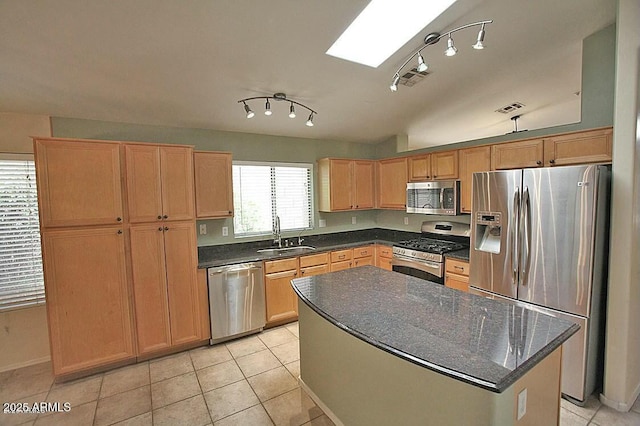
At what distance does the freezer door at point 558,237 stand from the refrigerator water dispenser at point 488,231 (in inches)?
9.0

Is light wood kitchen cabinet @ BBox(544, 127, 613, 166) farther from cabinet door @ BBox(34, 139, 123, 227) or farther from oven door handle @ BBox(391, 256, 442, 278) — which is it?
cabinet door @ BBox(34, 139, 123, 227)

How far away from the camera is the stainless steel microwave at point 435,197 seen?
3642mm

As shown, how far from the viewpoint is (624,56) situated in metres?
2.01

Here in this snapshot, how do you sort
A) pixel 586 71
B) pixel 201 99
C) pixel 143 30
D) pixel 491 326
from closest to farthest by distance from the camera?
pixel 491 326
pixel 143 30
pixel 586 71
pixel 201 99

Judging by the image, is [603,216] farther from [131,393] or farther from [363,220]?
[131,393]

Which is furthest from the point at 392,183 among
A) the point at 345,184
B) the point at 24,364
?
the point at 24,364

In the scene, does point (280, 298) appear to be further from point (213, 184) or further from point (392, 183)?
point (392, 183)

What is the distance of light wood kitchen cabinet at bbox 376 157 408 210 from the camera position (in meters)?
4.32

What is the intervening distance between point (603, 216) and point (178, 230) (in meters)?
3.64

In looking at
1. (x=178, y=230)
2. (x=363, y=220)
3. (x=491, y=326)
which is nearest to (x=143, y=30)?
(x=178, y=230)

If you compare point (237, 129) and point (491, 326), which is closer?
point (491, 326)

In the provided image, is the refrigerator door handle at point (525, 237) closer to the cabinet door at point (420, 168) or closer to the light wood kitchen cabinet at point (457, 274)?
the light wood kitchen cabinet at point (457, 274)

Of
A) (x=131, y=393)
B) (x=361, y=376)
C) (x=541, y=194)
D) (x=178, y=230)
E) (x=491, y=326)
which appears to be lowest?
(x=131, y=393)

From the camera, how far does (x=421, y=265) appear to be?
363cm
